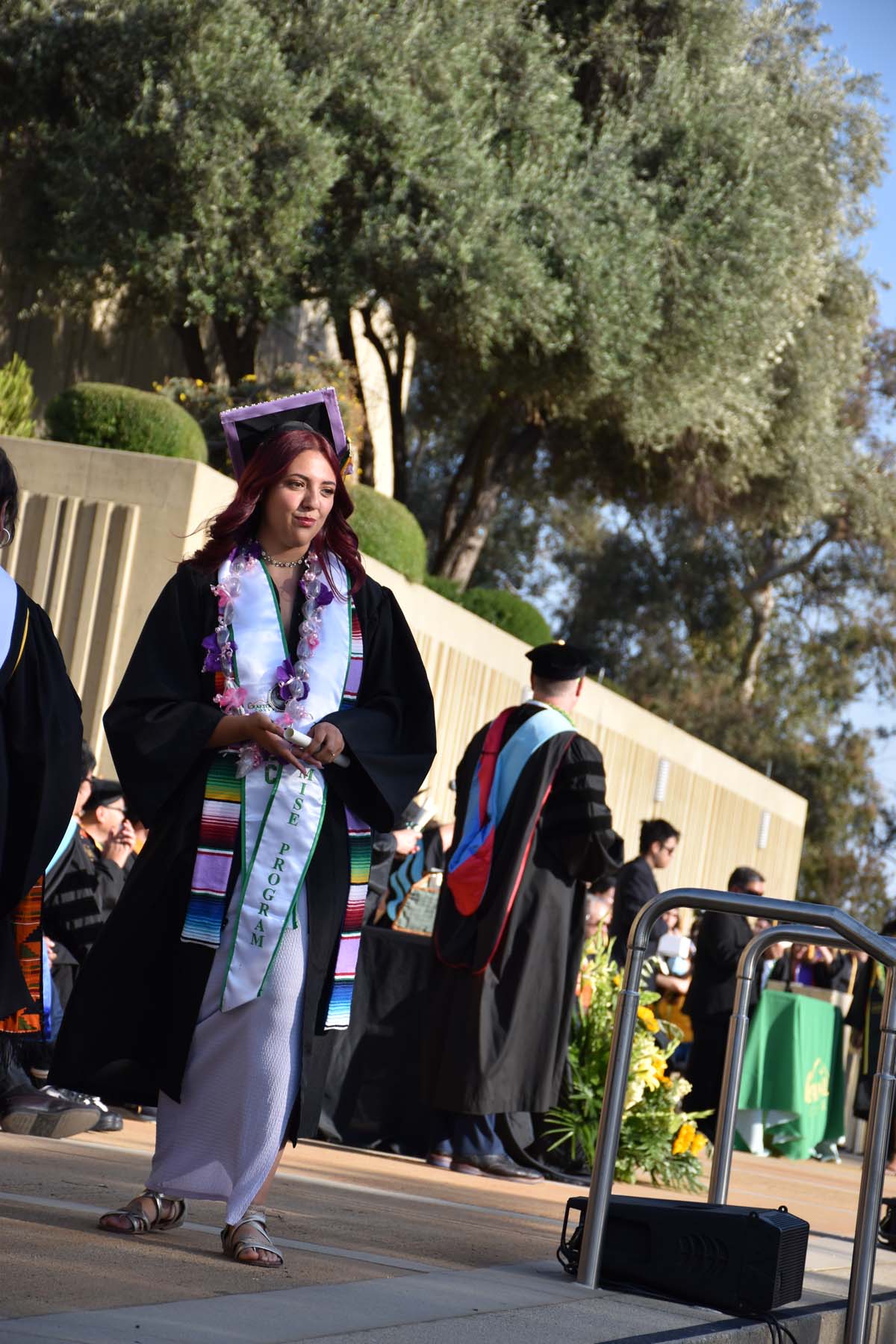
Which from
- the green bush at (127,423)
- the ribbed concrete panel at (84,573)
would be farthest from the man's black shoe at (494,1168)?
the green bush at (127,423)

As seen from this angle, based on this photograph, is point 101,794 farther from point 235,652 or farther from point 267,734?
point 267,734

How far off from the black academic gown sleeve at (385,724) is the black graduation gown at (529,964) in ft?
9.46

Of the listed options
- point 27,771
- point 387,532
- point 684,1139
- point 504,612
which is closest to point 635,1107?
point 684,1139

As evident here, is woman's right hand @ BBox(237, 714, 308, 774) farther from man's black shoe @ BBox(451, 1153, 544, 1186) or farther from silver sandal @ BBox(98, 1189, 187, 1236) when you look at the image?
man's black shoe @ BBox(451, 1153, 544, 1186)

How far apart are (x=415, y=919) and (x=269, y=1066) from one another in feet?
17.1

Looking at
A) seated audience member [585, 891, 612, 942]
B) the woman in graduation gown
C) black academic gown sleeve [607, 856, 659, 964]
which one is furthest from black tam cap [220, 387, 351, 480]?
black academic gown sleeve [607, 856, 659, 964]

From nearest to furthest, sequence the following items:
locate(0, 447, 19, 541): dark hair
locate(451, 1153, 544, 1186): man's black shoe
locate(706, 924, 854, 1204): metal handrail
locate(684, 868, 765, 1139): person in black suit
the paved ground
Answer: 1. the paved ground
2. locate(0, 447, 19, 541): dark hair
3. locate(706, 924, 854, 1204): metal handrail
4. locate(451, 1153, 544, 1186): man's black shoe
5. locate(684, 868, 765, 1139): person in black suit

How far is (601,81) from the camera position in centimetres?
2152

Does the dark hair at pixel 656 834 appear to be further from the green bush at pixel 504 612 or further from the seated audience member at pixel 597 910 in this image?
the green bush at pixel 504 612

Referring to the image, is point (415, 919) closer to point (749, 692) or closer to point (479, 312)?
point (479, 312)

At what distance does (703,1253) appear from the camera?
13.0 feet

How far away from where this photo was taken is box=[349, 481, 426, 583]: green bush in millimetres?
15016

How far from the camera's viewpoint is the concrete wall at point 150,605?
1174 cm

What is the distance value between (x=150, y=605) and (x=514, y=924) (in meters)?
5.57
